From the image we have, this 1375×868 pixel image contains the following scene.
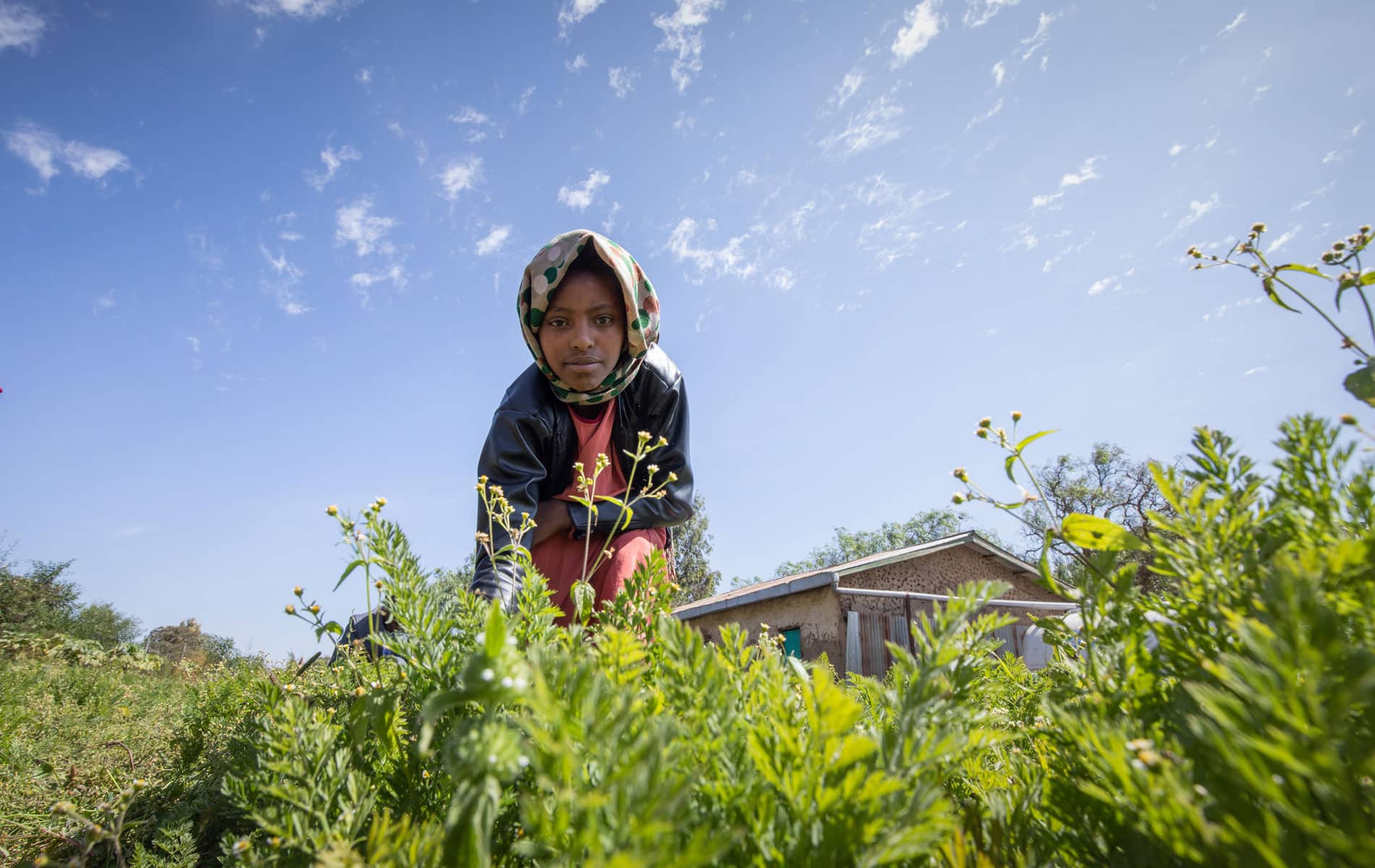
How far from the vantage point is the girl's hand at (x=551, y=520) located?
2.46 metres

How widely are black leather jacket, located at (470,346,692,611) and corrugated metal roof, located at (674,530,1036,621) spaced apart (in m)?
10.2

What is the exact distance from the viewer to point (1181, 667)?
0.60m

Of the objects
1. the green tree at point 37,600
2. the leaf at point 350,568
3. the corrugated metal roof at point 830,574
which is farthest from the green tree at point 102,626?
the leaf at point 350,568

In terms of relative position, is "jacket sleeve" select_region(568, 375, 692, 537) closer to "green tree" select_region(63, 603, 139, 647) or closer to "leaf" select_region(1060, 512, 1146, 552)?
"leaf" select_region(1060, 512, 1146, 552)

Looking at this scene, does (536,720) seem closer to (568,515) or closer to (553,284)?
(568,515)

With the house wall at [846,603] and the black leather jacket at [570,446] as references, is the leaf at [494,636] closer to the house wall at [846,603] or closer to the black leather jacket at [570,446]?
the black leather jacket at [570,446]

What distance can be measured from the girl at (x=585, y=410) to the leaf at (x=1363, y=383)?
1.92 meters

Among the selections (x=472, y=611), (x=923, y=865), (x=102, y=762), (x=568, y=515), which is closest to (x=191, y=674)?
(x=102, y=762)

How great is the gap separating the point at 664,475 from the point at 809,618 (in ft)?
43.8

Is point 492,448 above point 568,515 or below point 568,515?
above

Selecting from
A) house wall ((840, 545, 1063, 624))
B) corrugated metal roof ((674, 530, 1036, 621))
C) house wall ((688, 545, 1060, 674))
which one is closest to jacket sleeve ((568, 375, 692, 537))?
house wall ((688, 545, 1060, 674))

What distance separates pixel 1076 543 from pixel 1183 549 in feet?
0.59

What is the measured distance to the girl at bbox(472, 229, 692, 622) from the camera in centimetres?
241

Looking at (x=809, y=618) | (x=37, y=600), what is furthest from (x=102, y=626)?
(x=809, y=618)
